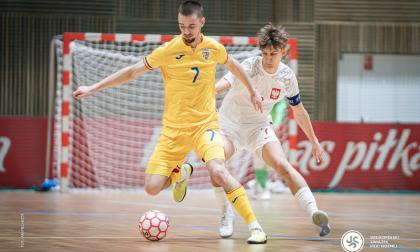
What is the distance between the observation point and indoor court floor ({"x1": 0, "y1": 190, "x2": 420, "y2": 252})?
5.29m

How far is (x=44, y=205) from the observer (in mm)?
9391

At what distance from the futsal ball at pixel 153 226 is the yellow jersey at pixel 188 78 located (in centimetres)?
74

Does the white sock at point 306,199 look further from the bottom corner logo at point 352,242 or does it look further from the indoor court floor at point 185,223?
the bottom corner logo at point 352,242

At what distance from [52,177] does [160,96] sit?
7.49ft

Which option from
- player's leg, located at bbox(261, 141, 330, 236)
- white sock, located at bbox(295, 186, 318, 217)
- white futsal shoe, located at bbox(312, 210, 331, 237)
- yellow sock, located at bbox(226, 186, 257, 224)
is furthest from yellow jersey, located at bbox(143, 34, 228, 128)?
white futsal shoe, located at bbox(312, 210, 331, 237)

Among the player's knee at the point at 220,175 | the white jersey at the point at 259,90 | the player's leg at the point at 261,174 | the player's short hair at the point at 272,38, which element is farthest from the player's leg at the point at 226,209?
the player's leg at the point at 261,174

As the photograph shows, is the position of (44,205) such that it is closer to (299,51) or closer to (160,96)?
(160,96)

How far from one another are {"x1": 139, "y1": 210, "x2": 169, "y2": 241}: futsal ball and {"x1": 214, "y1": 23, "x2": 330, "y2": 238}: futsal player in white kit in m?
0.54

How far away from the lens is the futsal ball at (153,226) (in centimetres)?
558

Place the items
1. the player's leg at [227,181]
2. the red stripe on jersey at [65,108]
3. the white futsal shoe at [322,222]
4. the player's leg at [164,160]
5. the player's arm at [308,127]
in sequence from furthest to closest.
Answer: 1. the red stripe on jersey at [65,108]
2. the player's arm at [308,127]
3. the player's leg at [164,160]
4. the white futsal shoe at [322,222]
5. the player's leg at [227,181]

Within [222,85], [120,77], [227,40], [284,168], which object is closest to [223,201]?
[284,168]

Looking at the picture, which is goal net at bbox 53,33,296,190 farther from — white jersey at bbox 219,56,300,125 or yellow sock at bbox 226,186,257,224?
yellow sock at bbox 226,186,257,224

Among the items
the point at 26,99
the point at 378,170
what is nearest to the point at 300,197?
the point at 378,170

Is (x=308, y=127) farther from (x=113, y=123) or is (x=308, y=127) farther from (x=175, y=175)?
(x=113, y=123)
